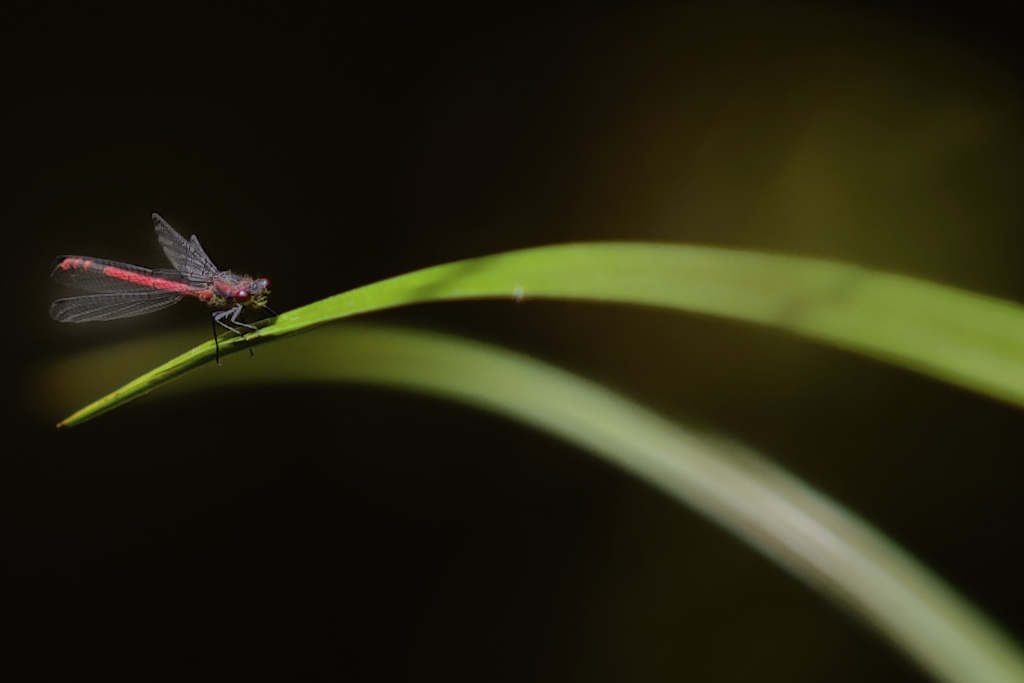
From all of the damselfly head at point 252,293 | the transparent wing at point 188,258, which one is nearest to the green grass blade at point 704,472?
the damselfly head at point 252,293

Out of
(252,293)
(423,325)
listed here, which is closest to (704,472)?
(423,325)

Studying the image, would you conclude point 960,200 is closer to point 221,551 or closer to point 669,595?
point 669,595

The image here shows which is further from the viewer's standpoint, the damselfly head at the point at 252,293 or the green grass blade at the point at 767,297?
the damselfly head at the point at 252,293

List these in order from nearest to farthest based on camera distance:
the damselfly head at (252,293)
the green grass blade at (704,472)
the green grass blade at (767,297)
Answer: the green grass blade at (767,297) < the green grass blade at (704,472) < the damselfly head at (252,293)

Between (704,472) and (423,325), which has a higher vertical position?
(423,325)

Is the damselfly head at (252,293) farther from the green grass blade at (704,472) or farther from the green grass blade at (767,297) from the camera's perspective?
the green grass blade at (767,297)

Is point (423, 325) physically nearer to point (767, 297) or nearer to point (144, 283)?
point (144, 283)
